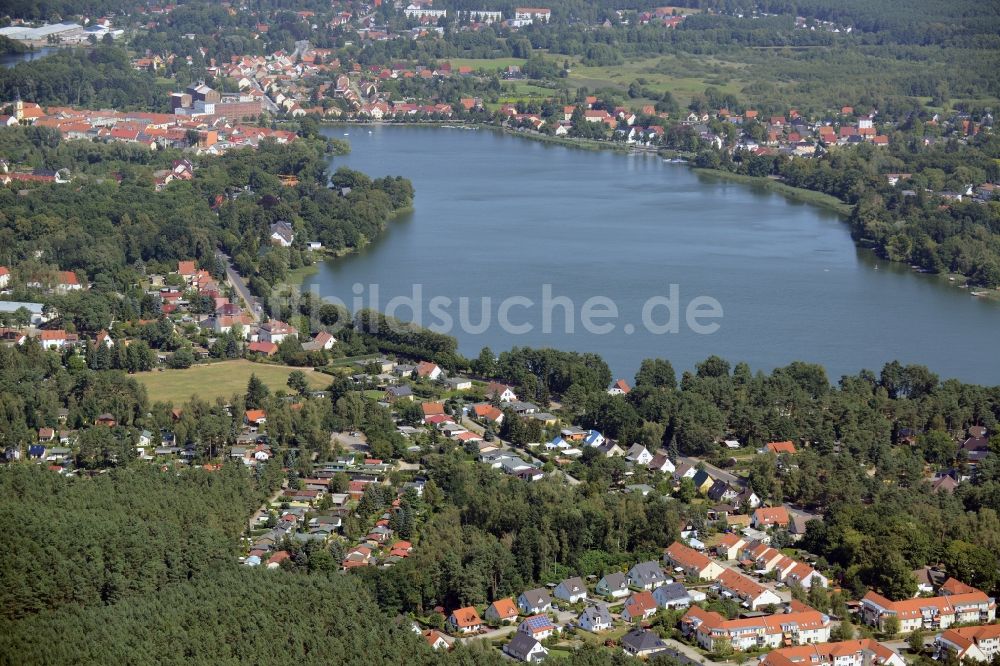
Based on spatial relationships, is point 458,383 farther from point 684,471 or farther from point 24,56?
point 24,56

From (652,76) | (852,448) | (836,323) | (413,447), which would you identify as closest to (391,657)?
(413,447)

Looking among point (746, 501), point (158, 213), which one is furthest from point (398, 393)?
point (158, 213)

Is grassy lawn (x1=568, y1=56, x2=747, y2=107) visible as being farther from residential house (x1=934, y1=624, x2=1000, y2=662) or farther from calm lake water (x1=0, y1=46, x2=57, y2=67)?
residential house (x1=934, y1=624, x2=1000, y2=662)

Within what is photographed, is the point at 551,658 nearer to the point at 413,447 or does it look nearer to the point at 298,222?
the point at 413,447

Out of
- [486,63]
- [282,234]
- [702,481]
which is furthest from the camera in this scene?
[486,63]

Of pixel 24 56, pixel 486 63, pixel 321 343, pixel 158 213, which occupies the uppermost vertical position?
pixel 486 63

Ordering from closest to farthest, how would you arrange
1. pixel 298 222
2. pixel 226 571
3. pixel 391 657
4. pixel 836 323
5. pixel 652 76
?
pixel 391 657, pixel 226 571, pixel 836 323, pixel 298 222, pixel 652 76
